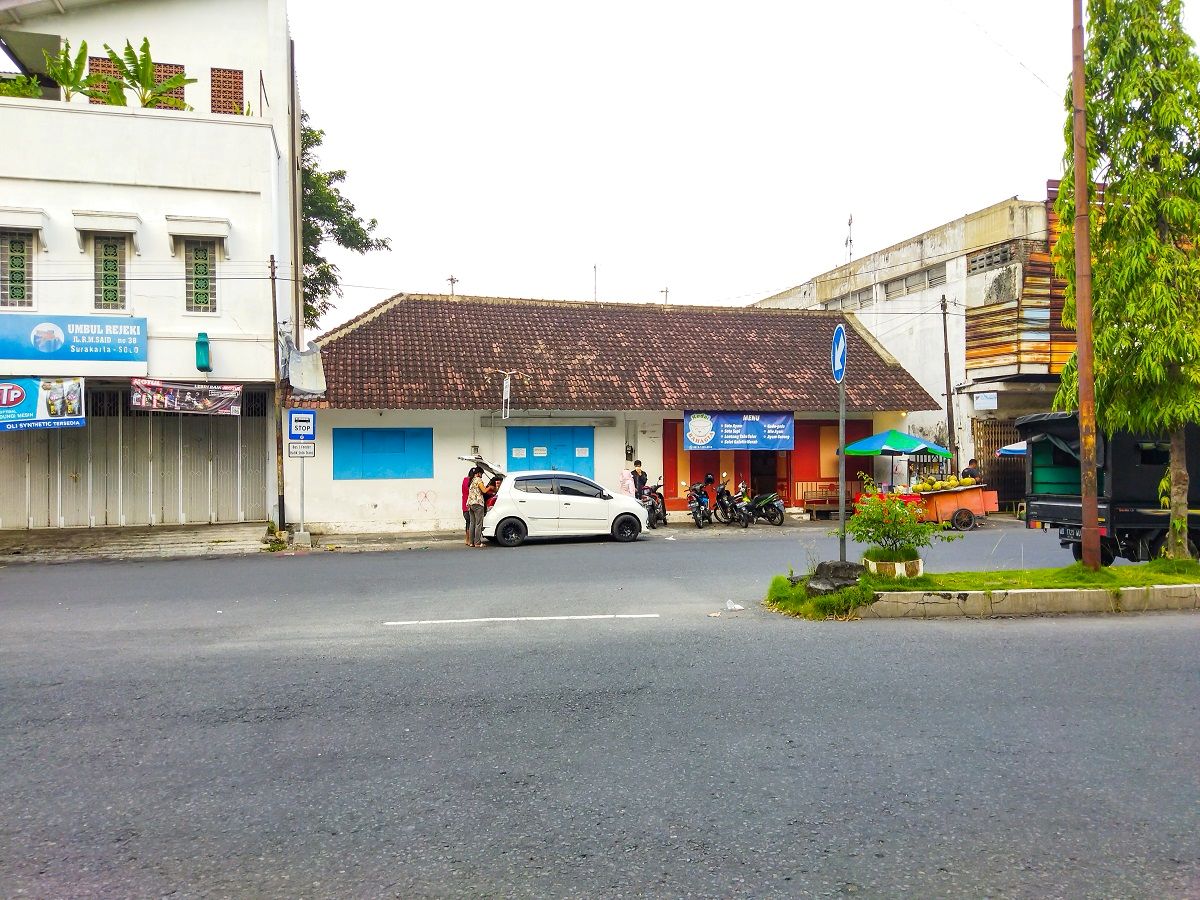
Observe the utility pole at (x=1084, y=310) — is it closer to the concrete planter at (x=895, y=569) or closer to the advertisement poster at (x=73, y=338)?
the concrete planter at (x=895, y=569)

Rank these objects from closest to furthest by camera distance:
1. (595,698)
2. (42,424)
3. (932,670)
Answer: (595,698) < (932,670) < (42,424)

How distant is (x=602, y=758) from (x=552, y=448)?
17208 millimetres

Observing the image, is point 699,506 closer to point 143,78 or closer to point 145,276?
point 145,276

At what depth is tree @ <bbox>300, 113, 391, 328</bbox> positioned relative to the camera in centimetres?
2616

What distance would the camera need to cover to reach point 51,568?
14328 mm

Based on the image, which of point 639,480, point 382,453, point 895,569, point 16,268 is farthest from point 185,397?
point 895,569

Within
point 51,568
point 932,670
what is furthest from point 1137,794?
point 51,568

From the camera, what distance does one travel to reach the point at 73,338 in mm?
16953

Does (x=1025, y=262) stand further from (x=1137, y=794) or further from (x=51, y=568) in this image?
(x=51, y=568)

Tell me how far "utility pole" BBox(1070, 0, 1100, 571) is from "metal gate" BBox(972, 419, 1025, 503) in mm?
15116

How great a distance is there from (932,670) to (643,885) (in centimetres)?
385

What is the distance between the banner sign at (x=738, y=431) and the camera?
2180 centimetres

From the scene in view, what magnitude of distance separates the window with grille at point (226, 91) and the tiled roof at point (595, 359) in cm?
590

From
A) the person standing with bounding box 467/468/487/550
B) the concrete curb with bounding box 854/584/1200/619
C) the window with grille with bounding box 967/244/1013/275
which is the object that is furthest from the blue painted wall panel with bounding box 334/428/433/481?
the window with grille with bounding box 967/244/1013/275
